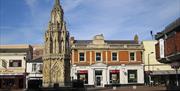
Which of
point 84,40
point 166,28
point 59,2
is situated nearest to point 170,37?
point 166,28

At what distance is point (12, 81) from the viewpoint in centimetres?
7325

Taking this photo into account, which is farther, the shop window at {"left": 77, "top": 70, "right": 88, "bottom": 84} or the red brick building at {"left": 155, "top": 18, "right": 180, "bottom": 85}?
the shop window at {"left": 77, "top": 70, "right": 88, "bottom": 84}

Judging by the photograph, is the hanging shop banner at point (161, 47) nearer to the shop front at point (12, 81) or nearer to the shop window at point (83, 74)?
the shop window at point (83, 74)

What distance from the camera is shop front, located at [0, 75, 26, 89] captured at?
239 feet

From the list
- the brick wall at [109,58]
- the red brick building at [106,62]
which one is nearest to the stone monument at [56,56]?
the red brick building at [106,62]

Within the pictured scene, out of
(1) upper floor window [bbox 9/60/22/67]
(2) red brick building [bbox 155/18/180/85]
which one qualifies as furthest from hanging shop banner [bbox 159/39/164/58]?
(1) upper floor window [bbox 9/60/22/67]

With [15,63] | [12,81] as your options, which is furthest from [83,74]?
[12,81]

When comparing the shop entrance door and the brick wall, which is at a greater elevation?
the brick wall

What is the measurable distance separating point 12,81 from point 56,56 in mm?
28841

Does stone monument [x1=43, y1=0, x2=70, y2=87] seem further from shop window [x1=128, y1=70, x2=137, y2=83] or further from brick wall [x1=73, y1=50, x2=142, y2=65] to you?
shop window [x1=128, y1=70, x2=137, y2=83]

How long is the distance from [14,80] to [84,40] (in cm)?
1697

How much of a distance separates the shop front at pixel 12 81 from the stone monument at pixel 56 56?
2637 centimetres

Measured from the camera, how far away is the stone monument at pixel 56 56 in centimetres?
4734

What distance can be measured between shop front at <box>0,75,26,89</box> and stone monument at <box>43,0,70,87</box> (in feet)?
86.5
